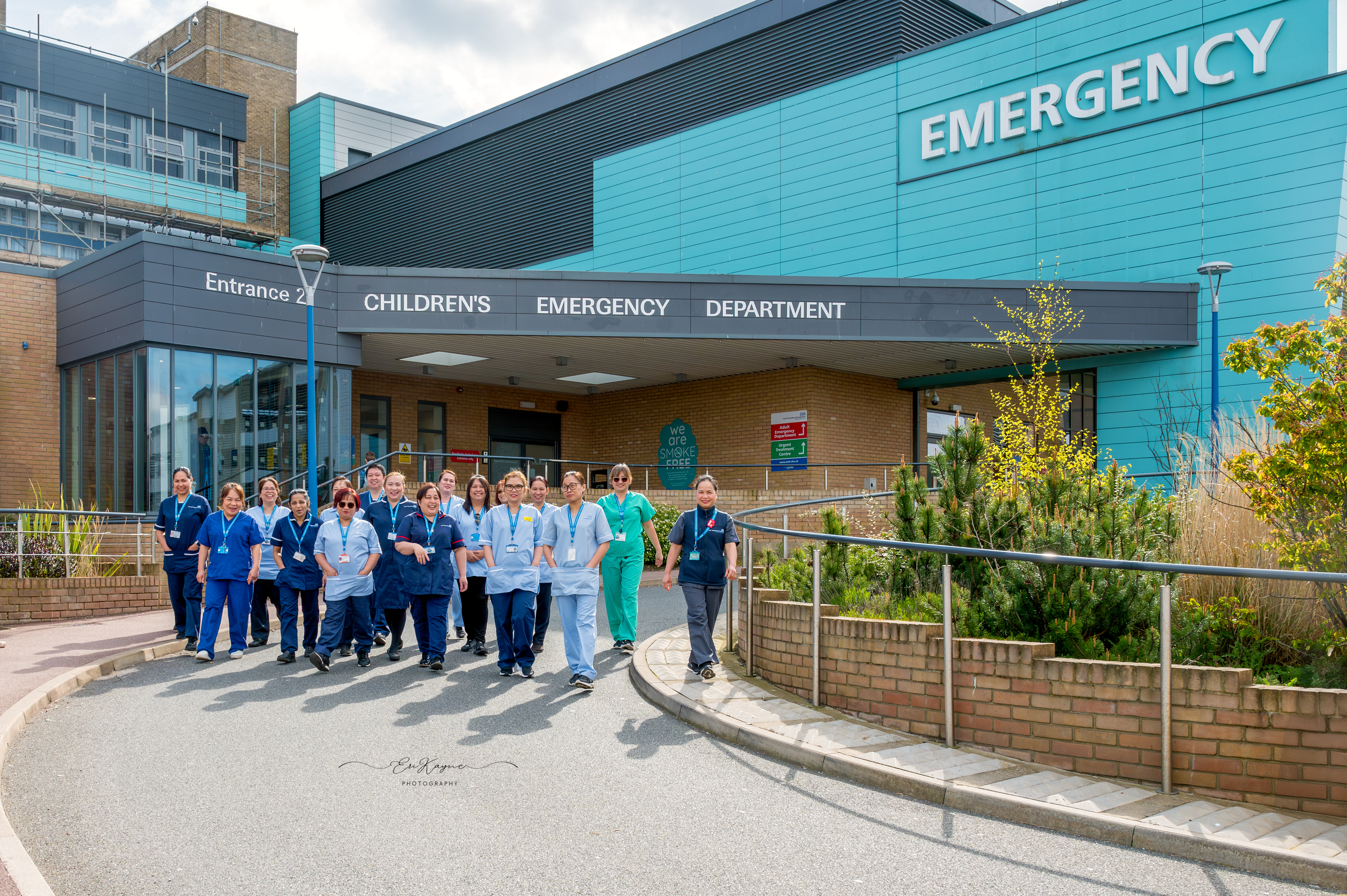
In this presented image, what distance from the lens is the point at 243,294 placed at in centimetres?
1808

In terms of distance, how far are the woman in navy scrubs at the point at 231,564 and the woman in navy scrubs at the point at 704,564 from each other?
4182 mm

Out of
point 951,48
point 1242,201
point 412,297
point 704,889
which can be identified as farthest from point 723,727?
point 951,48

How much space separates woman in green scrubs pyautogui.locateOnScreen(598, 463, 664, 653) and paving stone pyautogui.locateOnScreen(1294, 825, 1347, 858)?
234 inches

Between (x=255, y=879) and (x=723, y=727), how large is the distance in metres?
3.30

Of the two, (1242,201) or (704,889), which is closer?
(704,889)

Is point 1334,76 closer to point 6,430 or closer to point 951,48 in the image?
point 951,48

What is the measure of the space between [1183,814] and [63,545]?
1356 centimetres

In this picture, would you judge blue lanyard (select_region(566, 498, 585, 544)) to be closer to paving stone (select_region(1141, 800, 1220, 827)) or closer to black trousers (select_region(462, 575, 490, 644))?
black trousers (select_region(462, 575, 490, 644))

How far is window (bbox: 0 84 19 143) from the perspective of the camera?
3119 centimetres

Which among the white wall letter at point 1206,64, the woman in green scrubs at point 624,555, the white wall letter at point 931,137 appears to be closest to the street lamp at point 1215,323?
the white wall letter at point 1206,64

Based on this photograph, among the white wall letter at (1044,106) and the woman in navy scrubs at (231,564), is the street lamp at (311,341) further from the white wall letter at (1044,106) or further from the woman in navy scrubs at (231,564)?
the white wall letter at (1044,106)

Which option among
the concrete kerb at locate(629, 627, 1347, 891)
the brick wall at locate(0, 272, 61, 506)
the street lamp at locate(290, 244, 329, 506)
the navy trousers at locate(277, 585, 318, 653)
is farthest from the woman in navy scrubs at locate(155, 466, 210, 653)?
the brick wall at locate(0, 272, 61, 506)

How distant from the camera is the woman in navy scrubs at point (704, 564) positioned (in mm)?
8477

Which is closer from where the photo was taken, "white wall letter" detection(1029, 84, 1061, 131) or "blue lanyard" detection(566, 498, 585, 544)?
"blue lanyard" detection(566, 498, 585, 544)
